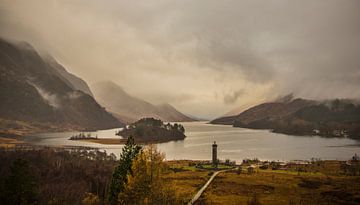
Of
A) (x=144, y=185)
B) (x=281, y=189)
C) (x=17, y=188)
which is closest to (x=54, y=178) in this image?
(x=17, y=188)

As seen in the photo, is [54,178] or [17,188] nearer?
[17,188]

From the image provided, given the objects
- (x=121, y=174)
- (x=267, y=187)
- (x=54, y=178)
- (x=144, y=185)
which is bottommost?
(x=54, y=178)

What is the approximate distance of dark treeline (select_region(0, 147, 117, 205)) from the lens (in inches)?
2403

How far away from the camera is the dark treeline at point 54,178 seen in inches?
2403

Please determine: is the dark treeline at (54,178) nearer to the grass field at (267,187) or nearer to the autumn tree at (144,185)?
the autumn tree at (144,185)

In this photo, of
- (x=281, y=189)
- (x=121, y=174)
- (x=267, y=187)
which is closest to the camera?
(x=121, y=174)

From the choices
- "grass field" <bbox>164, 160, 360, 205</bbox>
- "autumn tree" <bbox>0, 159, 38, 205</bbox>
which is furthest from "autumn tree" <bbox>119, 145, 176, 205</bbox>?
"autumn tree" <bbox>0, 159, 38, 205</bbox>

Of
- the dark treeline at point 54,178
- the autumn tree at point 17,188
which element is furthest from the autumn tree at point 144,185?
the dark treeline at point 54,178

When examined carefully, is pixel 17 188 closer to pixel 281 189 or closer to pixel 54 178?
pixel 281 189

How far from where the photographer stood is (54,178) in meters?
123

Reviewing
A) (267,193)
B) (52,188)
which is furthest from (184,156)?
(267,193)

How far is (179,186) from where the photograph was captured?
91.4 metres

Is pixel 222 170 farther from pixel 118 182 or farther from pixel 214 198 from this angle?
pixel 118 182

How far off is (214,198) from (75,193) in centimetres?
4805
